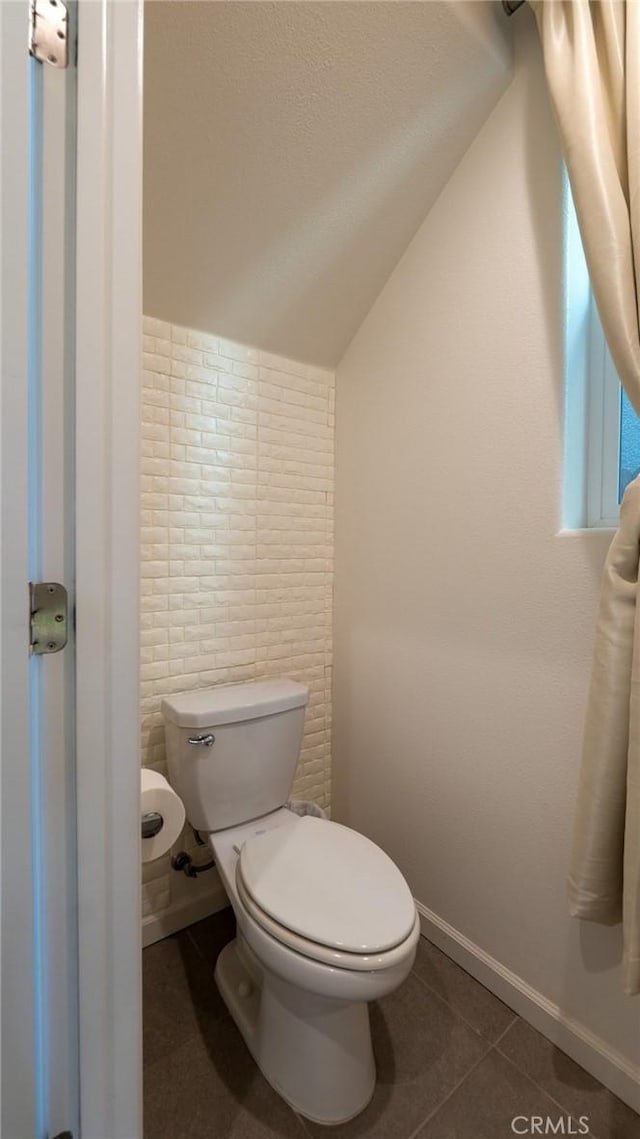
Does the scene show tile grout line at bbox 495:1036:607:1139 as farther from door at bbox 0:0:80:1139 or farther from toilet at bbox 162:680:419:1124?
door at bbox 0:0:80:1139

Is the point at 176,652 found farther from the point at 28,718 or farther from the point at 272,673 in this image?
the point at 28,718

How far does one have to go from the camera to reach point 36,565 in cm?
49

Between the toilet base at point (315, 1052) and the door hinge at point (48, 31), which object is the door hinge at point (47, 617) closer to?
the door hinge at point (48, 31)

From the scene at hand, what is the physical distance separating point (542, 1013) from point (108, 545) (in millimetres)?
1474

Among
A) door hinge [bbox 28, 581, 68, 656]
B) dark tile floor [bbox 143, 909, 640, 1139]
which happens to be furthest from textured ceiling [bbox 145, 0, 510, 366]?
dark tile floor [bbox 143, 909, 640, 1139]

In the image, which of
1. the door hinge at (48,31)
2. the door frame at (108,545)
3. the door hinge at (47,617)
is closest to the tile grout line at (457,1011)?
the door frame at (108,545)

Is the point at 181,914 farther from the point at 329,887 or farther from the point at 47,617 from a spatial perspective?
the point at 47,617

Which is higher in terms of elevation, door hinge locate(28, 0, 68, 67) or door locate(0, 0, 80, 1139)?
door hinge locate(28, 0, 68, 67)

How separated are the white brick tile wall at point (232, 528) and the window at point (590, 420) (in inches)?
33.7

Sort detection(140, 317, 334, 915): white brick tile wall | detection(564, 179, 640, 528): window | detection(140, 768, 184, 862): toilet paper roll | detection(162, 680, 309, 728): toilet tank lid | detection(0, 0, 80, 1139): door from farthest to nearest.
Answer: detection(140, 317, 334, 915): white brick tile wall, detection(162, 680, 309, 728): toilet tank lid, detection(564, 179, 640, 528): window, detection(140, 768, 184, 862): toilet paper roll, detection(0, 0, 80, 1139): door

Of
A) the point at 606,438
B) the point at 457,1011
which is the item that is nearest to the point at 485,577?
the point at 606,438

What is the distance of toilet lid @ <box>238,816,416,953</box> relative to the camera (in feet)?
2.89

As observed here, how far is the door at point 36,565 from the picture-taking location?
47 centimetres

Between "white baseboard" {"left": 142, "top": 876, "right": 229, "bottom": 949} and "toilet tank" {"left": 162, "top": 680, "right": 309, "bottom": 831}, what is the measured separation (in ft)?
1.28
